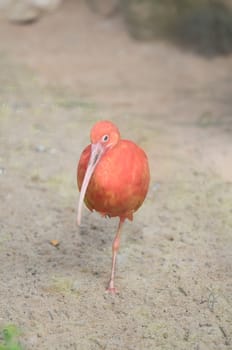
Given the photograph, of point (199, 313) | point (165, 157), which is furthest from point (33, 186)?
point (199, 313)

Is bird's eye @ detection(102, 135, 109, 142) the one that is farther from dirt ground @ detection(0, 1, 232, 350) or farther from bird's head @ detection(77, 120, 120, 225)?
dirt ground @ detection(0, 1, 232, 350)

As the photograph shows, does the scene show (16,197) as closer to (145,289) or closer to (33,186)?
(33,186)

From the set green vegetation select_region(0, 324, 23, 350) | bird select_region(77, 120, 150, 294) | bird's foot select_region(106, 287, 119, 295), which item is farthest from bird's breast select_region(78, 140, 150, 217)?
green vegetation select_region(0, 324, 23, 350)

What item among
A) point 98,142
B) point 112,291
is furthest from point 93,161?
point 112,291

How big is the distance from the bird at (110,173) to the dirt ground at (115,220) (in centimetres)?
51

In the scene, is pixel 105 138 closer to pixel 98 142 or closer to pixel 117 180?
pixel 98 142

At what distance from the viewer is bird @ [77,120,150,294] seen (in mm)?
3145

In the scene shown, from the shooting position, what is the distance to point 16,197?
4.44m

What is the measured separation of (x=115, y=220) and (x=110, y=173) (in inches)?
47.2

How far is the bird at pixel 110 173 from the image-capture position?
3.14 meters

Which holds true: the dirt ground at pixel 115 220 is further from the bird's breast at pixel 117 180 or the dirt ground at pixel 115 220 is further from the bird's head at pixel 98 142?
the bird's head at pixel 98 142

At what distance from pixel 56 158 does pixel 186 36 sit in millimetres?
3020

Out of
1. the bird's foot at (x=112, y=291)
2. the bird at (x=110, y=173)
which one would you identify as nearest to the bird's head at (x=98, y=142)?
the bird at (x=110, y=173)

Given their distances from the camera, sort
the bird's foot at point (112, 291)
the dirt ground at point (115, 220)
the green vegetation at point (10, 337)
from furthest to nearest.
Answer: the bird's foot at point (112, 291) → the dirt ground at point (115, 220) → the green vegetation at point (10, 337)
